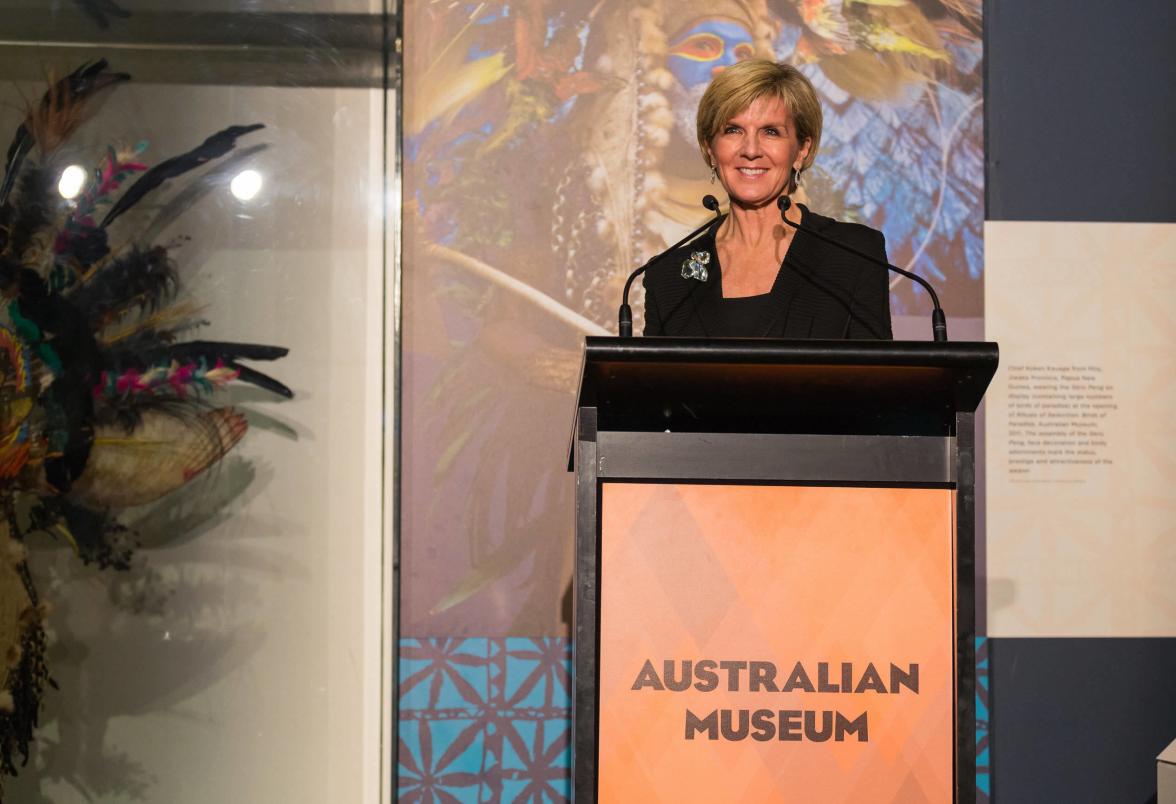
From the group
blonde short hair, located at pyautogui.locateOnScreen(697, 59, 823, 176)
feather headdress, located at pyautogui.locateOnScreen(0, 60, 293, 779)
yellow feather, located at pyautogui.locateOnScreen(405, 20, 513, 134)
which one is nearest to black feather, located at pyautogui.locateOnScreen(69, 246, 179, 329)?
feather headdress, located at pyautogui.locateOnScreen(0, 60, 293, 779)

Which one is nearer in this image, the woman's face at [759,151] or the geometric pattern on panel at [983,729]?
the woman's face at [759,151]

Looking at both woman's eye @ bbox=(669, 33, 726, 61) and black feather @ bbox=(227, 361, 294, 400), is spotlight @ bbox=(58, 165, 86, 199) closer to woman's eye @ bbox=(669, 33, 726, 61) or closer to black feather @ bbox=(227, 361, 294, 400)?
black feather @ bbox=(227, 361, 294, 400)

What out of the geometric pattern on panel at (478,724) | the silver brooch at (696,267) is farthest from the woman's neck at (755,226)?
the geometric pattern on panel at (478,724)

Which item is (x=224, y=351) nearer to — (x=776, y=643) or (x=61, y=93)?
(x=61, y=93)

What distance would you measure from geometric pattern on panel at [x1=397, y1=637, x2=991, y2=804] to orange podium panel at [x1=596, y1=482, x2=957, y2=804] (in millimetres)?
1455

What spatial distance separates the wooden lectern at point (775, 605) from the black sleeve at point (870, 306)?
1.94ft

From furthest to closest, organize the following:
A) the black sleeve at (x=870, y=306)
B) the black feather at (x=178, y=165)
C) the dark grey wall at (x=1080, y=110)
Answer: the dark grey wall at (x=1080, y=110) → the black feather at (x=178, y=165) → the black sleeve at (x=870, y=306)

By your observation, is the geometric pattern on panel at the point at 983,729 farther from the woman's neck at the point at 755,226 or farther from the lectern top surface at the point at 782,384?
the lectern top surface at the point at 782,384

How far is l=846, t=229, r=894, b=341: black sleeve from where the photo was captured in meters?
1.83

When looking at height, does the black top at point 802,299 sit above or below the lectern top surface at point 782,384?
above

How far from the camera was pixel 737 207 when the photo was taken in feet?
6.56

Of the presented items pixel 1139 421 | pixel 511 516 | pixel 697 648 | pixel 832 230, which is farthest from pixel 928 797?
pixel 1139 421

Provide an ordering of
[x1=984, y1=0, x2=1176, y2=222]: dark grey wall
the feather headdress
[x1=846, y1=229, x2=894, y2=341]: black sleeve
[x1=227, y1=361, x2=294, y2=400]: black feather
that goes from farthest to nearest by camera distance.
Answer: [x1=984, y1=0, x2=1176, y2=222]: dark grey wall, [x1=227, y1=361, x2=294, y2=400]: black feather, the feather headdress, [x1=846, y1=229, x2=894, y2=341]: black sleeve

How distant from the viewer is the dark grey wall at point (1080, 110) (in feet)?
9.23
